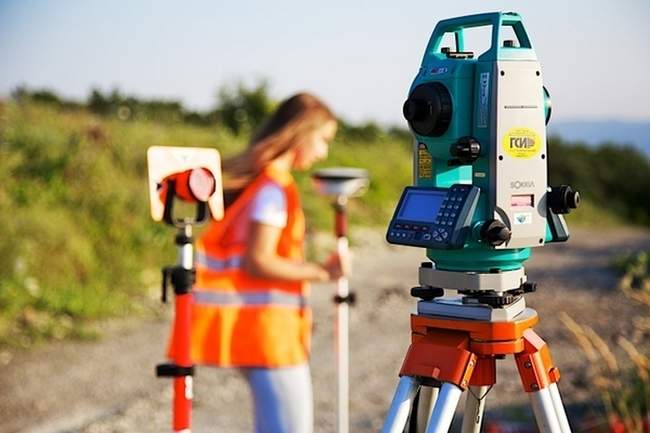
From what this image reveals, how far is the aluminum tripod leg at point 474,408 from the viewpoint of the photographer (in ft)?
8.27

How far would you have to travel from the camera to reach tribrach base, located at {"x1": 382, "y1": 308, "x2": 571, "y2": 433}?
2.28m

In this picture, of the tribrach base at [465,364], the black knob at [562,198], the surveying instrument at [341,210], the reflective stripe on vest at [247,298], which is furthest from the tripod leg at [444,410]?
the surveying instrument at [341,210]

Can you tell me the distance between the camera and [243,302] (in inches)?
142

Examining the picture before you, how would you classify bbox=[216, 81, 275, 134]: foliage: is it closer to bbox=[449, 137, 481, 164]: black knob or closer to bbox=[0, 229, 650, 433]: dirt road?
bbox=[0, 229, 650, 433]: dirt road

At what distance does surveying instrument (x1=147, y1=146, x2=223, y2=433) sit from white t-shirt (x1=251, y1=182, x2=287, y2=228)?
1.55 ft

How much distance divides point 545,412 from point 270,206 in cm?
141

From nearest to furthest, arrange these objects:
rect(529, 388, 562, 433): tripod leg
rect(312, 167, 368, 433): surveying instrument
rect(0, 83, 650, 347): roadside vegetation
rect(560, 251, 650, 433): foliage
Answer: rect(529, 388, 562, 433): tripod leg < rect(560, 251, 650, 433): foliage < rect(312, 167, 368, 433): surveying instrument < rect(0, 83, 650, 347): roadside vegetation

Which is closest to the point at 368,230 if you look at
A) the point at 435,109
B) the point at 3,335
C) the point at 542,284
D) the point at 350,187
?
the point at 542,284

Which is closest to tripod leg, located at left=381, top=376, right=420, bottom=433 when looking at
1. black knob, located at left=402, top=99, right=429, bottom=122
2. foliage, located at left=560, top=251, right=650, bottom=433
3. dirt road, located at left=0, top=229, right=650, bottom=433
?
black knob, located at left=402, top=99, right=429, bottom=122

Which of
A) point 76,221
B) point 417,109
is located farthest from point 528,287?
point 76,221

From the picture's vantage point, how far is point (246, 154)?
3.68m

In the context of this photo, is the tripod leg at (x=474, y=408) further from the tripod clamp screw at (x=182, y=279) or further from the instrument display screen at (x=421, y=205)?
the tripod clamp screw at (x=182, y=279)

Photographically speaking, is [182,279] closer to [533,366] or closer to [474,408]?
[474,408]

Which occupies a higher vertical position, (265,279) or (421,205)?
(421,205)
